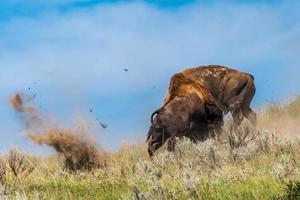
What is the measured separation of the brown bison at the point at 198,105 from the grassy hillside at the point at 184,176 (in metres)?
0.75

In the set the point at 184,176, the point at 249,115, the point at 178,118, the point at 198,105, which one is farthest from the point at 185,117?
the point at 184,176

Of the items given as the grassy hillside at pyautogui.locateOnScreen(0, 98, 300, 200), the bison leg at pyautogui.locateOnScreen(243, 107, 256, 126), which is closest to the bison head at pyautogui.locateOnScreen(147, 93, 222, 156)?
the grassy hillside at pyautogui.locateOnScreen(0, 98, 300, 200)

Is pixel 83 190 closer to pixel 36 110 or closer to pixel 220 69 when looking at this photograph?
pixel 36 110

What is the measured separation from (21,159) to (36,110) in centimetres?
613

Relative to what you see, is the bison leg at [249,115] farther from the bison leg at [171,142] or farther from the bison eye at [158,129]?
the bison eye at [158,129]

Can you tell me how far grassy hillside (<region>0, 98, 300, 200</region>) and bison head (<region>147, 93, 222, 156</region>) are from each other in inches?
25.1

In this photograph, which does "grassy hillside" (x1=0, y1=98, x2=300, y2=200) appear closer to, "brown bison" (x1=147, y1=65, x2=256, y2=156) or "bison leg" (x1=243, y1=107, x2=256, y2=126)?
"brown bison" (x1=147, y1=65, x2=256, y2=156)

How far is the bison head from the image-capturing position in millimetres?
17953

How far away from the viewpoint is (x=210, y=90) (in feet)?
65.6

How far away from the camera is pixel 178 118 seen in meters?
18.1

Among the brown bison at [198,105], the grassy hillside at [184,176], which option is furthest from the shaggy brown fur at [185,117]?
the grassy hillside at [184,176]

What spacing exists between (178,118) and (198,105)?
2.44 ft

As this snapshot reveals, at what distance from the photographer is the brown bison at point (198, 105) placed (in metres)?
18.0

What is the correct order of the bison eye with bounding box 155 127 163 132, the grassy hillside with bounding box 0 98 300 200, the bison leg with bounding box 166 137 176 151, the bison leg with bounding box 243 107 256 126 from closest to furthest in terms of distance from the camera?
the grassy hillside with bounding box 0 98 300 200 → the bison leg with bounding box 166 137 176 151 → the bison eye with bounding box 155 127 163 132 → the bison leg with bounding box 243 107 256 126
